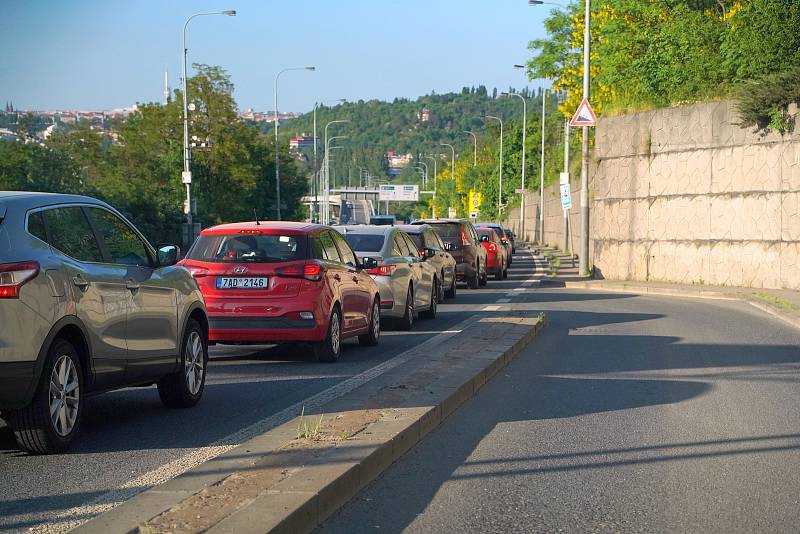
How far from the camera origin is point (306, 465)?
6.61 metres

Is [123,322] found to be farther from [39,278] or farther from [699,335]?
[699,335]

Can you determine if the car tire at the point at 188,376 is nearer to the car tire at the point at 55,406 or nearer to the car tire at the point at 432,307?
the car tire at the point at 55,406

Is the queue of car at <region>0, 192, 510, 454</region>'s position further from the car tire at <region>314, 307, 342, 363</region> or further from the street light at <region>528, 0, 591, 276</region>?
the street light at <region>528, 0, 591, 276</region>

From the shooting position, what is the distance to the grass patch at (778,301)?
22122 mm

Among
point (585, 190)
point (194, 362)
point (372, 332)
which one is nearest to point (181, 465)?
point (194, 362)

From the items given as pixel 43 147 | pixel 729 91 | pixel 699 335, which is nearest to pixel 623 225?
pixel 729 91

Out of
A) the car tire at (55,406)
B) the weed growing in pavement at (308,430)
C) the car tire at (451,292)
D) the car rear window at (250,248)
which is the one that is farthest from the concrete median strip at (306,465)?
the car tire at (451,292)

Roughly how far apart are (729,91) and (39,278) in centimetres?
2608

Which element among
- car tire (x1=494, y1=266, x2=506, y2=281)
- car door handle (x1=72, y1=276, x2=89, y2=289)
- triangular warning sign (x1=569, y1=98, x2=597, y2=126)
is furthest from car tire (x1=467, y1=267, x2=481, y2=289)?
car door handle (x1=72, y1=276, x2=89, y2=289)

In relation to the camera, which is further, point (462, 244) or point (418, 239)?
point (462, 244)

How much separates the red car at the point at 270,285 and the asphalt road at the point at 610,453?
215cm

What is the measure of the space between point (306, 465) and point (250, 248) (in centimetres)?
705

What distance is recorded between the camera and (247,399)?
10.3 meters

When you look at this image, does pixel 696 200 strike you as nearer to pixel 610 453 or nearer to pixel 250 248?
pixel 250 248
